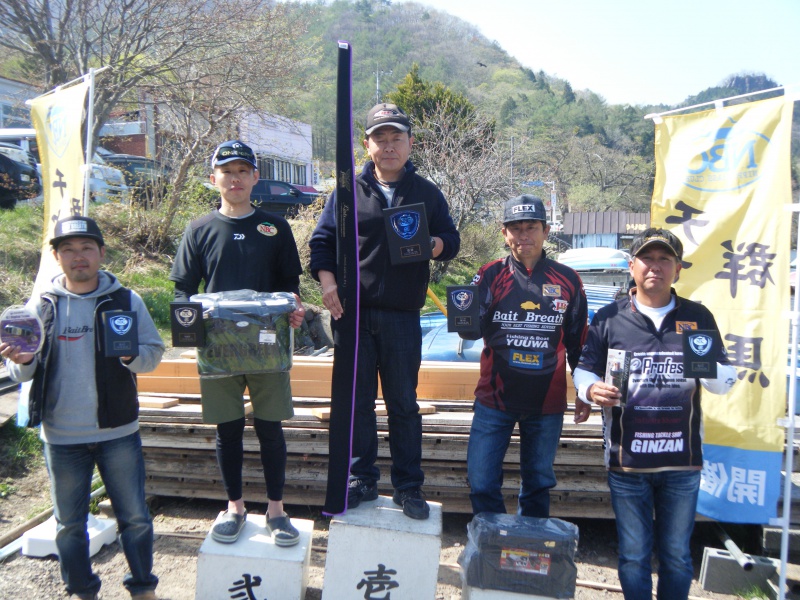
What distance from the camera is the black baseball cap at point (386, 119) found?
287 cm

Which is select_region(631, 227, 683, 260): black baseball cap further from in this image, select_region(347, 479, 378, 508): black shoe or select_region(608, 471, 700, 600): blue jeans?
select_region(347, 479, 378, 508): black shoe

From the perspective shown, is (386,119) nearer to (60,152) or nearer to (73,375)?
(73,375)

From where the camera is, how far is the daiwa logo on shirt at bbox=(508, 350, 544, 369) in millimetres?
2906

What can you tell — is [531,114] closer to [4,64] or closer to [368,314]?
[4,64]

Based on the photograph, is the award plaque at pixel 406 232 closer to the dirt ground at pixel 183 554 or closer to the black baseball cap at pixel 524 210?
the black baseball cap at pixel 524 210

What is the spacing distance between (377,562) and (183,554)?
1.49 meters

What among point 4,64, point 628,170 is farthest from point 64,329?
point 628,170

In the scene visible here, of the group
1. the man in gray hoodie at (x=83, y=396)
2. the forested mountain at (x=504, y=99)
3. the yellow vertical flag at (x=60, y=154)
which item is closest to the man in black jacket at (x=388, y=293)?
the man in gray hoodie at (x=83, y=396)

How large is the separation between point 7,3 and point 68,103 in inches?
302

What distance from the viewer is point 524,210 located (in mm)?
2912

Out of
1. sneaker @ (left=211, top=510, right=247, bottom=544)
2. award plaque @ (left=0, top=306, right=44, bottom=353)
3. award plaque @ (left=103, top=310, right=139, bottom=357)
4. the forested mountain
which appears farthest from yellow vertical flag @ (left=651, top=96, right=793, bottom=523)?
the forested mountain

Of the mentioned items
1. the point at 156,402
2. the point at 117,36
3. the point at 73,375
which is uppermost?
the point at 117,36

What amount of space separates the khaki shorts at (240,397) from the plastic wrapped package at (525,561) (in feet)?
3.68

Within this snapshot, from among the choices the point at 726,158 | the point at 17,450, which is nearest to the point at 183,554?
the point at 17,450
